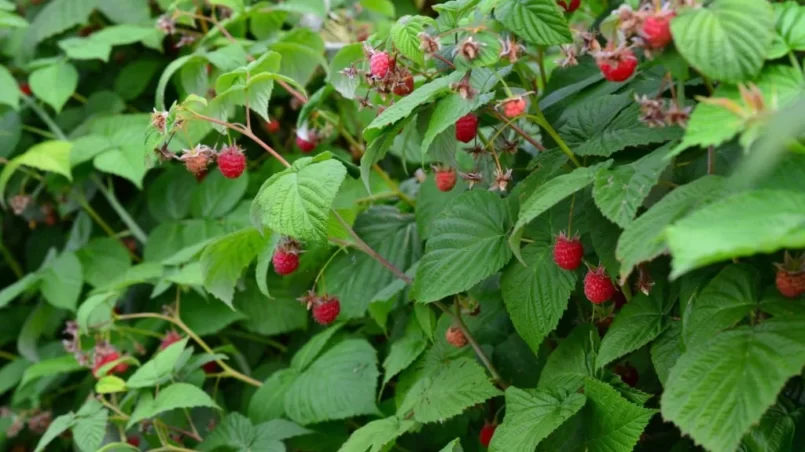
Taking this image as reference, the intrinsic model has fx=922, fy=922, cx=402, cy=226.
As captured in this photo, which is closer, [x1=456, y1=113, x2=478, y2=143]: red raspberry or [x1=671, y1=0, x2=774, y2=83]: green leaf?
[x1=671, y1=0, x2=774, y2=83]: green leaf

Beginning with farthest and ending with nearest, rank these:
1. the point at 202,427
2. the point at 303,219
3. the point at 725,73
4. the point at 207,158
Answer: the point at 202,427 < the point at 207,158 < the point at 303,219 < the point at 725,73

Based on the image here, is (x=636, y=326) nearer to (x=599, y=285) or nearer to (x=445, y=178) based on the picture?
(x=599, y=285)

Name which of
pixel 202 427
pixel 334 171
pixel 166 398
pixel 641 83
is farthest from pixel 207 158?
pixel 202 427

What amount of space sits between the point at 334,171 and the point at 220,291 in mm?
393

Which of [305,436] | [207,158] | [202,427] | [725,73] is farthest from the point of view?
[202,427]

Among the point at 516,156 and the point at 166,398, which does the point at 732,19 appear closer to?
the point at 516,156

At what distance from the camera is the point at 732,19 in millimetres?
885

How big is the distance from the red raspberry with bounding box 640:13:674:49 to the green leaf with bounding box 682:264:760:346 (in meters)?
0.28

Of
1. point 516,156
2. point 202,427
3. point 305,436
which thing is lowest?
point 202,427

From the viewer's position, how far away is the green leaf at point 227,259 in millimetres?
1438

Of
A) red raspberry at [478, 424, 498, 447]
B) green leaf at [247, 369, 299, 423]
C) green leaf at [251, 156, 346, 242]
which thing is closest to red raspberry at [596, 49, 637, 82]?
green leaf at [251, 156, 346, 242]

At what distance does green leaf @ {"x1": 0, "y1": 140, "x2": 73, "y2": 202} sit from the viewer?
1998mm

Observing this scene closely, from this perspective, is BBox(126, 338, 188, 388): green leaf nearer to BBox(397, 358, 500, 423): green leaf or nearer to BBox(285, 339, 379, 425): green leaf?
BBox(285, 339, 379, 425): green leaf

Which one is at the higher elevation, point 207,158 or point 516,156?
point 207,158
